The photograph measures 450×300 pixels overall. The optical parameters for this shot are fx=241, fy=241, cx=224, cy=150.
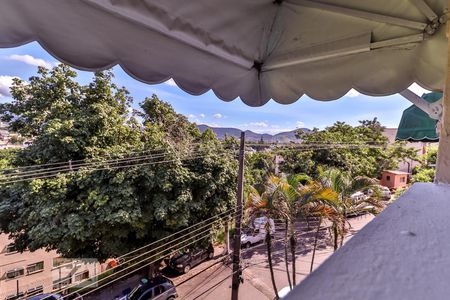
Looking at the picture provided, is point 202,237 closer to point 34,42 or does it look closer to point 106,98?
point 106,98

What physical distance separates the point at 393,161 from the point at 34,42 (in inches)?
561

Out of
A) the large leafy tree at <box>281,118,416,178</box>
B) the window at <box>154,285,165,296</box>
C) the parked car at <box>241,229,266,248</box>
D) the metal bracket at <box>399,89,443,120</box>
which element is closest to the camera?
the metal bracket at <box>399,89,443,120</box>

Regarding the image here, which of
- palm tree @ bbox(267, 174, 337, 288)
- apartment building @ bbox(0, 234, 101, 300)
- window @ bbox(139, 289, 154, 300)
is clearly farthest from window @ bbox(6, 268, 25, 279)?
palm tree @ bbox(267, 174, 337, 288)

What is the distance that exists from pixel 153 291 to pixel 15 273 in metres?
3.90

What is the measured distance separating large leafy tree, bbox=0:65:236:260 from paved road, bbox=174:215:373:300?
2259mm

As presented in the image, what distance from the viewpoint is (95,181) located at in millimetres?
5230

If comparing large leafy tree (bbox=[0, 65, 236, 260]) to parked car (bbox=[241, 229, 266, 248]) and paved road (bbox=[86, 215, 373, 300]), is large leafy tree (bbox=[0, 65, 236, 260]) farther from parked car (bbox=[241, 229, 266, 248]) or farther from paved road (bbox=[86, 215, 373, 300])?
parked car (bbox=[241, 229, 266, 248])

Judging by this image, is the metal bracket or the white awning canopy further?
the metal bracket

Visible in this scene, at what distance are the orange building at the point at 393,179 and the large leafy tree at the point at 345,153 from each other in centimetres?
40

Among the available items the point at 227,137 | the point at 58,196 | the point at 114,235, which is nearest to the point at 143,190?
the point at 114,235

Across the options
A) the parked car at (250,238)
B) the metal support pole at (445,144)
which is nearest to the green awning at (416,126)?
the metal support pole at (445,144)

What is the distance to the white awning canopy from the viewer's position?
25.9 inches

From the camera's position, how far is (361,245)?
10.7 inches

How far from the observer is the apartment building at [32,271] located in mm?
6273
